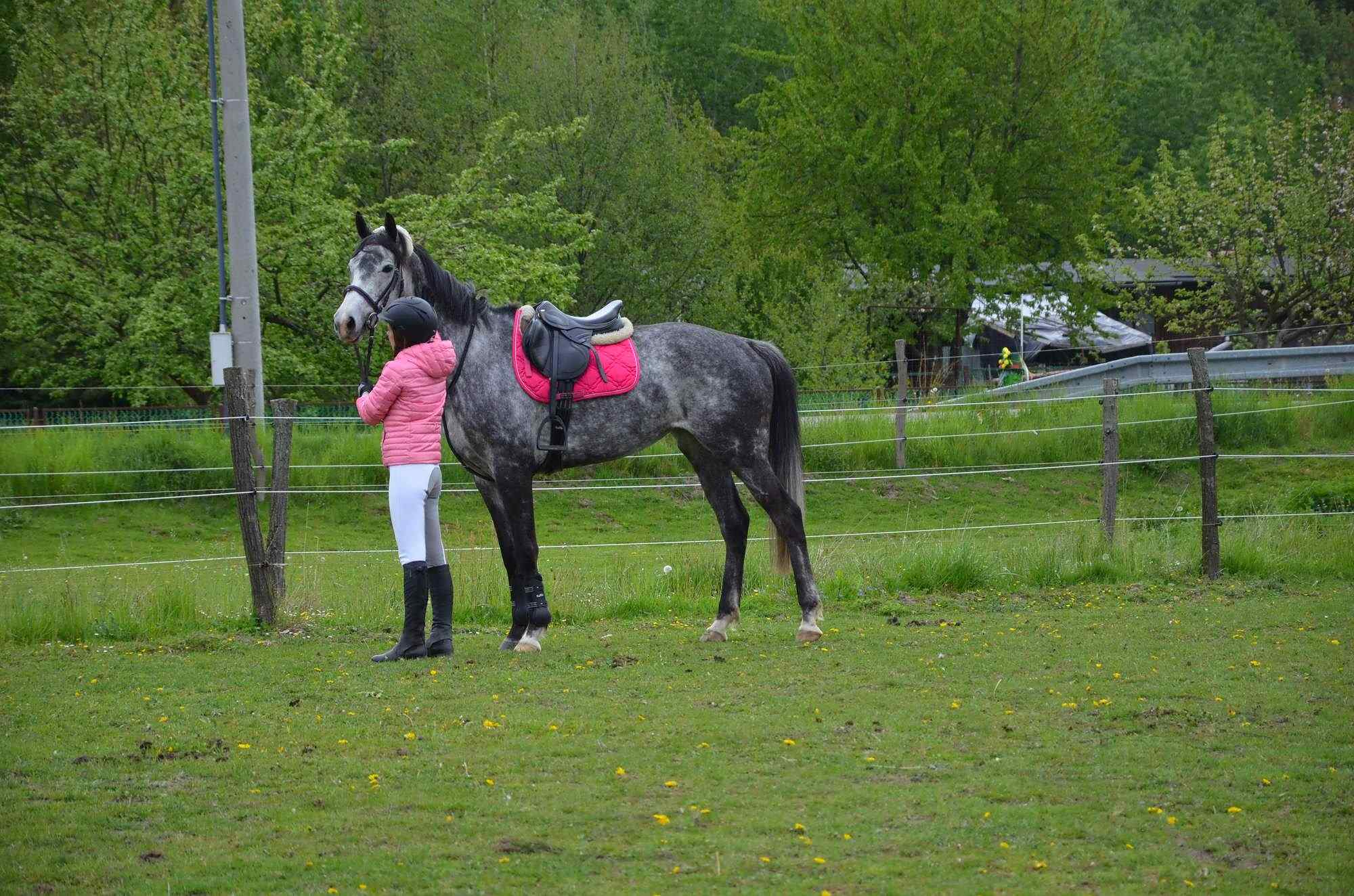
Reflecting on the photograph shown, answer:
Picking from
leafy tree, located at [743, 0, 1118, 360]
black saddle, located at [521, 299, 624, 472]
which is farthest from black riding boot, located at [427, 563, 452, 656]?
leafy tree, located at [743, 0, 1118, 360]

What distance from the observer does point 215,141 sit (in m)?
16.3

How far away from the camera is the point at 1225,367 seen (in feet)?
69.1

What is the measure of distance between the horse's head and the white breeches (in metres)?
0.85

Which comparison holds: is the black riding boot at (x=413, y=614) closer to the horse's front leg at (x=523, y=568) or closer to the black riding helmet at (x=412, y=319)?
the horse's front leg at (x=523, y=568)

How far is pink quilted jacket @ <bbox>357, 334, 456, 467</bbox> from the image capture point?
7.98 m

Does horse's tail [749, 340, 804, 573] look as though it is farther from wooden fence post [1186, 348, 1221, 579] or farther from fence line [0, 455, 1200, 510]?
wooden fence post [1186, 348, 1221, 579]

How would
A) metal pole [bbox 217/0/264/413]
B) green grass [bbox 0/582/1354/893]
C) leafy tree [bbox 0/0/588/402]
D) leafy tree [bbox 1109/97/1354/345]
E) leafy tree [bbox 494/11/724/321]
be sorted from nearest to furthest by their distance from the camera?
green grass [bbox 0/582/1354/893] < metal pole [bbox 217/0/264/413] < leafy tree [bbox 0/0/588/402] < leafy tree [bbox 1109/97/1354/345] < leafy tree [bbox 494/11/724/321]

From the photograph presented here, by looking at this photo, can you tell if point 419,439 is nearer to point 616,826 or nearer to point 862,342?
point 616,826

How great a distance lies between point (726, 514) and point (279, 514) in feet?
10.8

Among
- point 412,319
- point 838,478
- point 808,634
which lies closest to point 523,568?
point 412,319

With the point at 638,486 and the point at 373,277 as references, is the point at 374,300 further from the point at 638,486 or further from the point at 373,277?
the point at 638,486

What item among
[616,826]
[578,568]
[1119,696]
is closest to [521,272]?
[578,568]

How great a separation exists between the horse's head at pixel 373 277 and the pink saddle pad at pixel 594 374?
76cm

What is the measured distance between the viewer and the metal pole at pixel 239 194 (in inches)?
599
